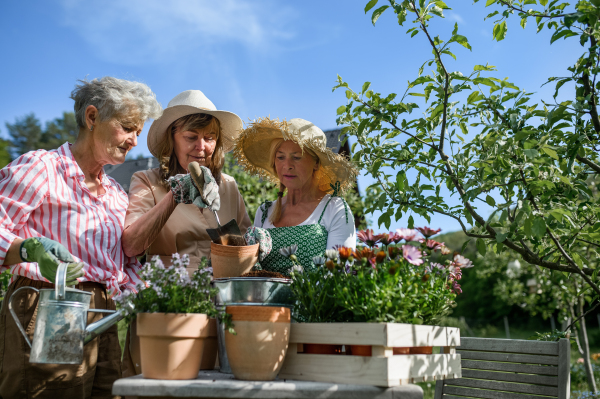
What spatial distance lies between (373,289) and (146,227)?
1.13 metres

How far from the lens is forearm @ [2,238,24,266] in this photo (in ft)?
5.47

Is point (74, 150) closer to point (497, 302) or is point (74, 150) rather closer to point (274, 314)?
point (274, 314)

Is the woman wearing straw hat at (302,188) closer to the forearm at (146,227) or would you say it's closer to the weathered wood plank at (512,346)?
the forearm at (146,227)

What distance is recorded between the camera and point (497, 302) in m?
23.5

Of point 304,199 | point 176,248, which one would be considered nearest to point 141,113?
point 176,248

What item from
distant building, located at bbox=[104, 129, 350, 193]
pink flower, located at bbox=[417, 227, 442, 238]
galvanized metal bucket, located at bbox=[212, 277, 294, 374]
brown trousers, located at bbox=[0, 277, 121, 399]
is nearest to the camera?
galvanized metal bucket, located at bbox=[212, 277, 294, 374]

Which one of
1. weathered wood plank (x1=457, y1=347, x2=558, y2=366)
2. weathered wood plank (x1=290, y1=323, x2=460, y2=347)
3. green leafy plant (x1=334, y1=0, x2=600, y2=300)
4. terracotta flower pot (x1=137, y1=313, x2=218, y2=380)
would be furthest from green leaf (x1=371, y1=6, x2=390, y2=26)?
weathered wood plank (x1=457, y1=347, x2=558, y2=366)

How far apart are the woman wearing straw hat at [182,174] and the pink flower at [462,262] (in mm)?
1083

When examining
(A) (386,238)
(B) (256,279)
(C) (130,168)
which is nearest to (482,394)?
(A) (386,238)

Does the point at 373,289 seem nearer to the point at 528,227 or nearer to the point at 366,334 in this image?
the point at 366,334

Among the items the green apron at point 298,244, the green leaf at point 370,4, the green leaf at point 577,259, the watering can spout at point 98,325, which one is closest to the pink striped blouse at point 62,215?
the watering can spout at point 98,325

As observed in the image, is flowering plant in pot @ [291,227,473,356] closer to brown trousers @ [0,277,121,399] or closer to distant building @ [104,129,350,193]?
brown trousers @ [0,277,121,399]

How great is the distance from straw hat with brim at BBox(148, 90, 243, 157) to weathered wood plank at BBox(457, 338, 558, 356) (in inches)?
69.1

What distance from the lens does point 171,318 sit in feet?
4.53
